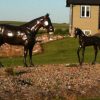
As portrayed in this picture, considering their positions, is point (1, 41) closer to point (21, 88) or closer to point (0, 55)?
point (21, 88)

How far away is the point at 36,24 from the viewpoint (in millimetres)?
22750

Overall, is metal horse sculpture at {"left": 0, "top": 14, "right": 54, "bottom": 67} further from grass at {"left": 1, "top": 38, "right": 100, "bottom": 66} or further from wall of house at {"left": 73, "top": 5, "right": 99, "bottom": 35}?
wall of house at {"left": 73, "top": 5, "right": 99, "bottom": 35}

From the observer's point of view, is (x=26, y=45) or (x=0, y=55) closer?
(x=26, y=45)

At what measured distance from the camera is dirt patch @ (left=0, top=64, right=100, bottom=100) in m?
16.0

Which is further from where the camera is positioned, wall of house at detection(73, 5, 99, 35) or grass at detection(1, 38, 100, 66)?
wall of house at detection(73, 5, 99, 35)

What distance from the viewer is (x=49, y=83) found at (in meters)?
17.9

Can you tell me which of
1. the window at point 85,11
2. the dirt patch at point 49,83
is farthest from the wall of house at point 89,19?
the dirt patch at point 49,83

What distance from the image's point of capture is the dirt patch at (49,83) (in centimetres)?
1596

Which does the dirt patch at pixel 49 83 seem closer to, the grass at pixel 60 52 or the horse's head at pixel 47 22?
the horse's head at pixel 47 22

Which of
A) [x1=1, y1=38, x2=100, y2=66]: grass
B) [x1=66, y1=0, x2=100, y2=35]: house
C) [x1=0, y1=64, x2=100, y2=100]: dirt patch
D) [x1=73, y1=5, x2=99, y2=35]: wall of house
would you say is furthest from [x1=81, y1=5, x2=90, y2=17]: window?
[x1=0, y1=64, x2=100, y2=100]: dirt patch

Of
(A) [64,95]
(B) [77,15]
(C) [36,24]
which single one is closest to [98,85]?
(A) [64,95]

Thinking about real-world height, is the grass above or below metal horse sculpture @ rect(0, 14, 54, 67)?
below

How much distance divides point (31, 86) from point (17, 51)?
73.2 feet

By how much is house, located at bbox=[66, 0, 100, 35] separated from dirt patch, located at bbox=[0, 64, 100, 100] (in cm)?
4143
